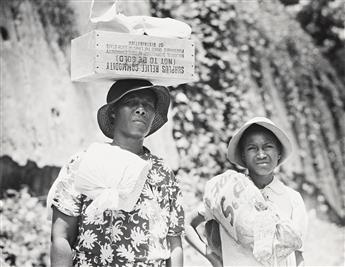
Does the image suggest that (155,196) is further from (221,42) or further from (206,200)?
(221,42)

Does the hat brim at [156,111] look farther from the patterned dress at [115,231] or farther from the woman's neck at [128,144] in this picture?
Result: the patterned dress at [115,231]

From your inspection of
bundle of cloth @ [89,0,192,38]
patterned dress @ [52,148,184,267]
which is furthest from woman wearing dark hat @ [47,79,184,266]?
bundle of cloth @ [89,0,192,38]

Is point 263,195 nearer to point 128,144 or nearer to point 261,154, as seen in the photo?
point 261,154

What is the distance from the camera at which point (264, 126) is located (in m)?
3.19

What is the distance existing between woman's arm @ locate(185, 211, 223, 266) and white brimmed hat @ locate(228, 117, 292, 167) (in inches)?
14.8

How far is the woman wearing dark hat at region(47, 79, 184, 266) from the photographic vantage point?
2625mm

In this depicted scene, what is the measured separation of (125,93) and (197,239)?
906mm

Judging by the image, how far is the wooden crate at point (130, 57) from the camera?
108 inches

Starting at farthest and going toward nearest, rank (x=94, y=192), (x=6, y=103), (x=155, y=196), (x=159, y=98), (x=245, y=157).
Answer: (x=6, y=103), (x=245, y=157), (x=159, y=98), (x=155, y=196), (x=94, y=192)

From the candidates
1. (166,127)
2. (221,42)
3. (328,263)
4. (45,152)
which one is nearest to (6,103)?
(45,152)

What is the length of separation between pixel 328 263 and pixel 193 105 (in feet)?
6.64

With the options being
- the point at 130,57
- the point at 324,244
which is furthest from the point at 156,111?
the point at 324,244

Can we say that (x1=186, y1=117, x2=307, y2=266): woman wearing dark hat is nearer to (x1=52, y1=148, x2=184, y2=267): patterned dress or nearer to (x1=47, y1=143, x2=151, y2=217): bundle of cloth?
(x1=52, y1=148, x2=184, y2=267): patterned dress

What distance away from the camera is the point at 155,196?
2.78 meters
